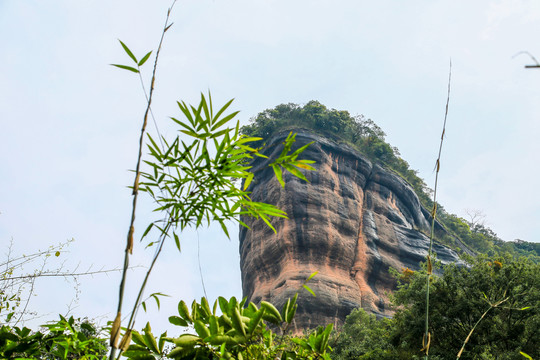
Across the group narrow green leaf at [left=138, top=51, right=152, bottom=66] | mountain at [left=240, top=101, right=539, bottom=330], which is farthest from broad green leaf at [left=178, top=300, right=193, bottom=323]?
mountain at [left=240, top=101, right=539, bottom=330]

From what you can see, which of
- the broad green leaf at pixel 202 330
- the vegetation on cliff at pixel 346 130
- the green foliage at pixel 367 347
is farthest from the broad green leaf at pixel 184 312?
the vegetation on cliff at pixel 346 130

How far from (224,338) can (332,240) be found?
102 ft

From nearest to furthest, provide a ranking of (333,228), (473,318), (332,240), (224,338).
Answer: (224,338) → (473,318) → (332,240) → (333,228)

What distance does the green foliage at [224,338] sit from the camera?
5.98 feet

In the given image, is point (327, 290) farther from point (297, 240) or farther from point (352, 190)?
point (352, 190)

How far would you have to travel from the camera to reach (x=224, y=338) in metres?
1.79

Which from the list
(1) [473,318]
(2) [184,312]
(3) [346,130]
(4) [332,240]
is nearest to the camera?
(2) [184,312]

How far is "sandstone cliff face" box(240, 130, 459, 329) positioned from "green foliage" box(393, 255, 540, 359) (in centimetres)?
1469

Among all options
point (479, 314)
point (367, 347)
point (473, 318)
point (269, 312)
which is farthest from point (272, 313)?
point (367, 347)

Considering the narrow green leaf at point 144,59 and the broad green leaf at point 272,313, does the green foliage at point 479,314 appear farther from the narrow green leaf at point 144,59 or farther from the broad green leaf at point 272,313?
the narrow green leaf at point 144,59

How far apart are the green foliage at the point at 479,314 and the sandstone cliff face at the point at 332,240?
1469 cm

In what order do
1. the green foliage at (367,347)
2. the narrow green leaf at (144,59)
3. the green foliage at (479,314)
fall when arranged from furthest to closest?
the green foliage at (367,347) → the green foliage at (479,314) → the narrow green leaf at (144,59)

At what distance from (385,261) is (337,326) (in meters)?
7.30

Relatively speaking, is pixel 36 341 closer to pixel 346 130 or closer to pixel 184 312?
pixel 184 312
